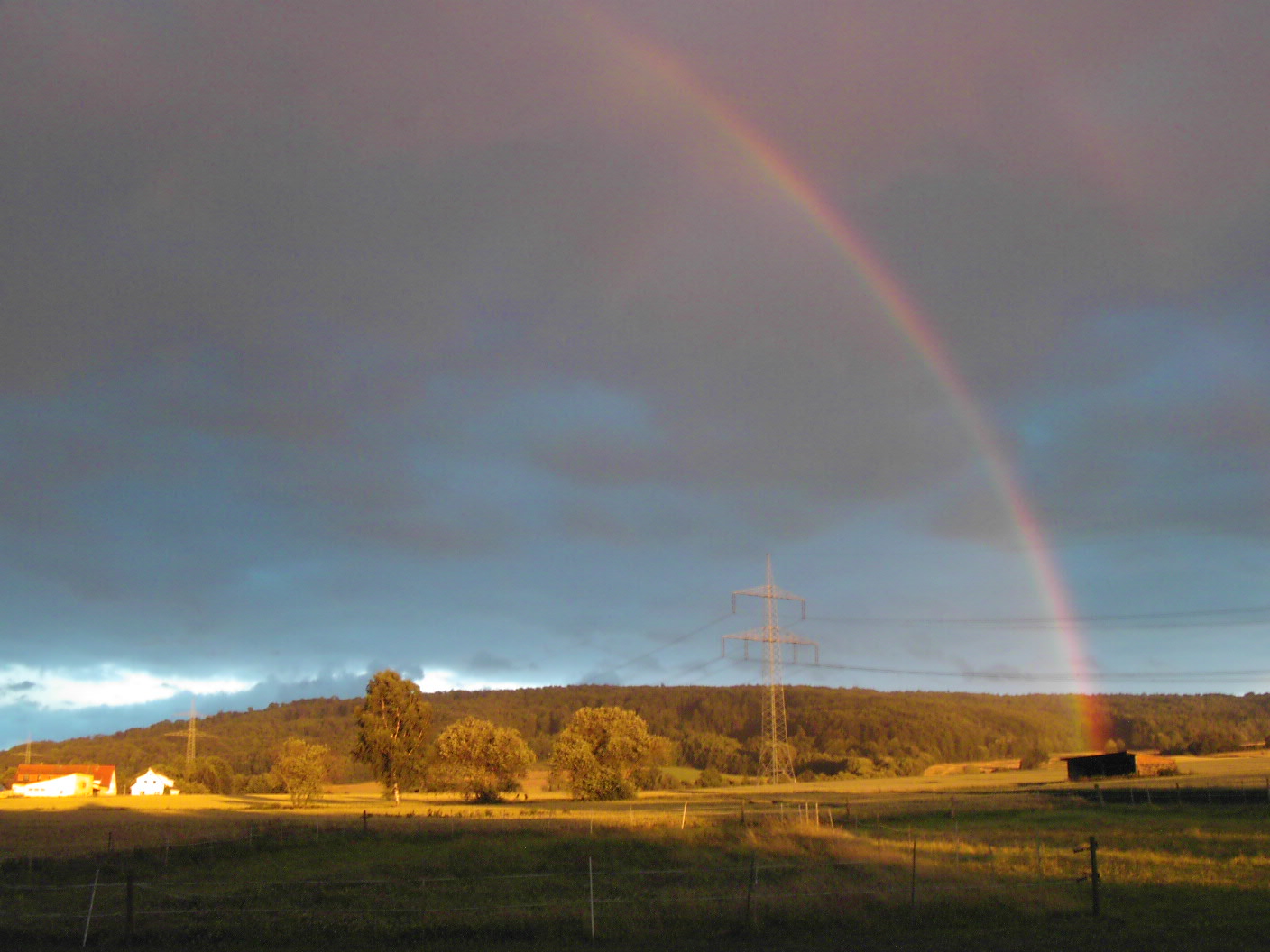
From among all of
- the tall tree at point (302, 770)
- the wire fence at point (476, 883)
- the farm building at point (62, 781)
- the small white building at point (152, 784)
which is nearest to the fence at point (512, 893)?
the wire fence at point (476, 883)

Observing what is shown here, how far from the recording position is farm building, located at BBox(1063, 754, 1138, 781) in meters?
98.4

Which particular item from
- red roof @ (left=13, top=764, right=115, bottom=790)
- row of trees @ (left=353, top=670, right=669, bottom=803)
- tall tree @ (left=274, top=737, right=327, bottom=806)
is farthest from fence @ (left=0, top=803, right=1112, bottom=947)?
red roof @ (left=13, top=764, right=115, bottom=790)

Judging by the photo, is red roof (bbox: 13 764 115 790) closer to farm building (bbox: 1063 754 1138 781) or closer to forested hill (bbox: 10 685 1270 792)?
forested hill (bbox: 10 685 1270 792)

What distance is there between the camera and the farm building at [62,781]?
141 m

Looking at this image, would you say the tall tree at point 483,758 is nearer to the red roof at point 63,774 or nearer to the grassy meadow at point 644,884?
the grassy meadow at point 644,884

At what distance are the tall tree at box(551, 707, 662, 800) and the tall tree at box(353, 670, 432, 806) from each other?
13.0m

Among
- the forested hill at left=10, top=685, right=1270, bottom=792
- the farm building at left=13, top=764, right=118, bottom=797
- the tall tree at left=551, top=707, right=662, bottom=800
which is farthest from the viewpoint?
the forested hill at left=10, top=685, right=1270, bottom=792

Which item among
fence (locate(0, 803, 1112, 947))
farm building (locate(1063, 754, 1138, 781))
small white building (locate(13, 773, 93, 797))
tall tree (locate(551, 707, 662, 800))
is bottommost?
small white building (locate(13, 773, 93, 797))

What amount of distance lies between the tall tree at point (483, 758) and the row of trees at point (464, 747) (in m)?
0.08

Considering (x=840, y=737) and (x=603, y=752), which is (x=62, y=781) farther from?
(x=840, y=737)

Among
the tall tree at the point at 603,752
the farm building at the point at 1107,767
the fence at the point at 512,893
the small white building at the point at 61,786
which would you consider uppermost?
the fence at the point at 512,893

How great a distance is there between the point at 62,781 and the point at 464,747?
282 ft

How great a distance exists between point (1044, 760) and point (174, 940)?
147 m

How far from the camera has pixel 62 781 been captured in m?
143
